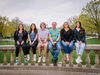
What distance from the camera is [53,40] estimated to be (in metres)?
6.47

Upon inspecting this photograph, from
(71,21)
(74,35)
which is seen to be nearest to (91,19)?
(71,21)

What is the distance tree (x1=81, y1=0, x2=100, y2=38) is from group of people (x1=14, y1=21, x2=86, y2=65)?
33.4m

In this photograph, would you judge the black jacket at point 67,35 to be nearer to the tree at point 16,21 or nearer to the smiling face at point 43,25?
the smiling face at point 43,25

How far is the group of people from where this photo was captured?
20.3ft

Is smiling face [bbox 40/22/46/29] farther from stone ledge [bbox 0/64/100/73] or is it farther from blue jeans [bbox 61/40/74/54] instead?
stone ledge [bbox 0/64/100/73]

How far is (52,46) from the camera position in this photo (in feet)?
20.6

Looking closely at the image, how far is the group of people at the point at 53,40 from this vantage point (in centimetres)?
619

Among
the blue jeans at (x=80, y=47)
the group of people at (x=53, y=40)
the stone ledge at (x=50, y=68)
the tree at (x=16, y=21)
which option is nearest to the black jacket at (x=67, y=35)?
the group of people at (x=53, y=40)

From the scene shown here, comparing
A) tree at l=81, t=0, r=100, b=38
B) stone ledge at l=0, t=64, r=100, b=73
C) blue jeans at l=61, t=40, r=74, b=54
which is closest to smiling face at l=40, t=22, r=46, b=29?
blue jeans at l=61, t=40, r=74, b=54

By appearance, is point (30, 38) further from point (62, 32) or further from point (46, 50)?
point (62, 32)

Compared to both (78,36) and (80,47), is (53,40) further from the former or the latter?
(80,47)

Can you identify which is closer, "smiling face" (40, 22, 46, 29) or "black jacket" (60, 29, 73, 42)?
"black jacket" (60, 29, 73, 42)

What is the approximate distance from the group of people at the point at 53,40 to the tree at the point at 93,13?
33362 mm

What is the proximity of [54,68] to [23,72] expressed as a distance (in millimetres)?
1284
